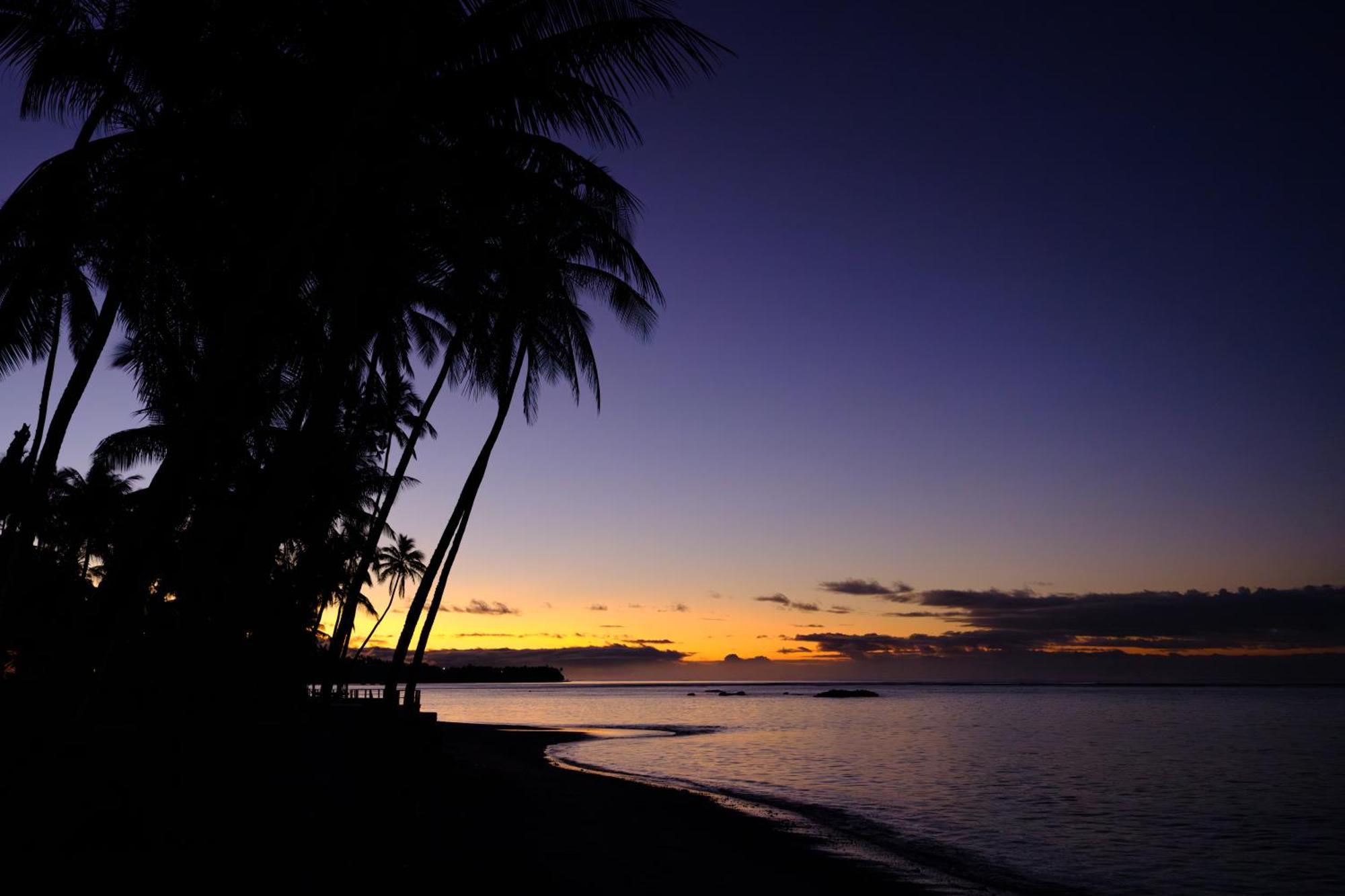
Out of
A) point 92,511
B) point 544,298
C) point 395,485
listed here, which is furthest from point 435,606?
point 92,511

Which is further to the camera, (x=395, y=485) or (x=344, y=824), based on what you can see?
(x=395, y=485)

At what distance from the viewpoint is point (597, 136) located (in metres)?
10.1

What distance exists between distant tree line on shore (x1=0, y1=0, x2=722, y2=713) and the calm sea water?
11511mm

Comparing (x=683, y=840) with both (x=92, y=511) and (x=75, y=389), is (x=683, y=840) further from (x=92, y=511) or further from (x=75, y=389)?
(x=92, y=511)

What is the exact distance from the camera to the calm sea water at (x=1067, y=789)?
13.6 meters

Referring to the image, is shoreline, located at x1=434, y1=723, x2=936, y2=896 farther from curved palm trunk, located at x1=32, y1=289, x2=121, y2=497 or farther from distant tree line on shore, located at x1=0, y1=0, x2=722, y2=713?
curved palm trunk, located at x1=32, y1=289, x2=121, y2=497

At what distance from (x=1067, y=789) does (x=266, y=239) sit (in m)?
23.4

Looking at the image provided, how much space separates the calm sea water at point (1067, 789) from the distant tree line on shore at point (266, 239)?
453 inches

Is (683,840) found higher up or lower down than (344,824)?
lower down

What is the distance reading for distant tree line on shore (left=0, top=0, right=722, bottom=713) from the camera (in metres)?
8.67

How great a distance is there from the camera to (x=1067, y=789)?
2281 centimetres

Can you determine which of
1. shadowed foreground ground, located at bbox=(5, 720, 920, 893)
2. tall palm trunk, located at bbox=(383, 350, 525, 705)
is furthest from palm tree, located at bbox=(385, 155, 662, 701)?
shadowed foreground ground, located at bbox=(5, 720, 920, 893)

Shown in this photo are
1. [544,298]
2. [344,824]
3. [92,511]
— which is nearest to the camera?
[344,824]

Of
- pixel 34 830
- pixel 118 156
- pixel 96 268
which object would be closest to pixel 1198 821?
pixel 34 830
